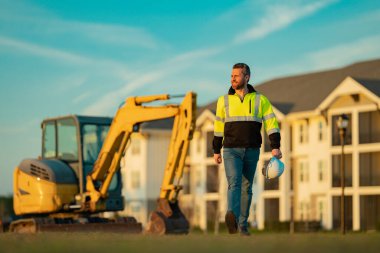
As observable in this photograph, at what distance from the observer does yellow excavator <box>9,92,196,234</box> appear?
87.7ft

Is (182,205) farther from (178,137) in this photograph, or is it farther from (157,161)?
(178,137)

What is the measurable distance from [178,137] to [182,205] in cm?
5089

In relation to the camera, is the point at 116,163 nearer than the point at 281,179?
Yes

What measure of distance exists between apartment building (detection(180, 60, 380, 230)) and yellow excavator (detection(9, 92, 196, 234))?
35094 mm

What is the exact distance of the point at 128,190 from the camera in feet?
282

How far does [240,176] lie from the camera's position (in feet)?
45.4

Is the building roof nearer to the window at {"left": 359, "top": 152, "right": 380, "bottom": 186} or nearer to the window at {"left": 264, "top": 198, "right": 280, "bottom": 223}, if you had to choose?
the window at {"left": 359, "top": 152, "right": 380, "bottom": 186}

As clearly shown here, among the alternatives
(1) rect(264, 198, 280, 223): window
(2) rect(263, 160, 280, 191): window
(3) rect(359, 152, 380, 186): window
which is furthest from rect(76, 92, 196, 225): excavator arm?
(2) rect(263, 160, 280, 191): window

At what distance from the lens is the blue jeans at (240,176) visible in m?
13.8

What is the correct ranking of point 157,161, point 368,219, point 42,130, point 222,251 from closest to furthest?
point 222,251 < point 42,130 < point 368,219 < point 157,161

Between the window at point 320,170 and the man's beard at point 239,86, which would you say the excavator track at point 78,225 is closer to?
the man's beard at point 239,86

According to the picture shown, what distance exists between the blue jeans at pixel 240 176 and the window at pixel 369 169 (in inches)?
1910

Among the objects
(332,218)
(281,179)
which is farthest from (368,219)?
(281,179)

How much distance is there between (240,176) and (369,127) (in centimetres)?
4958
